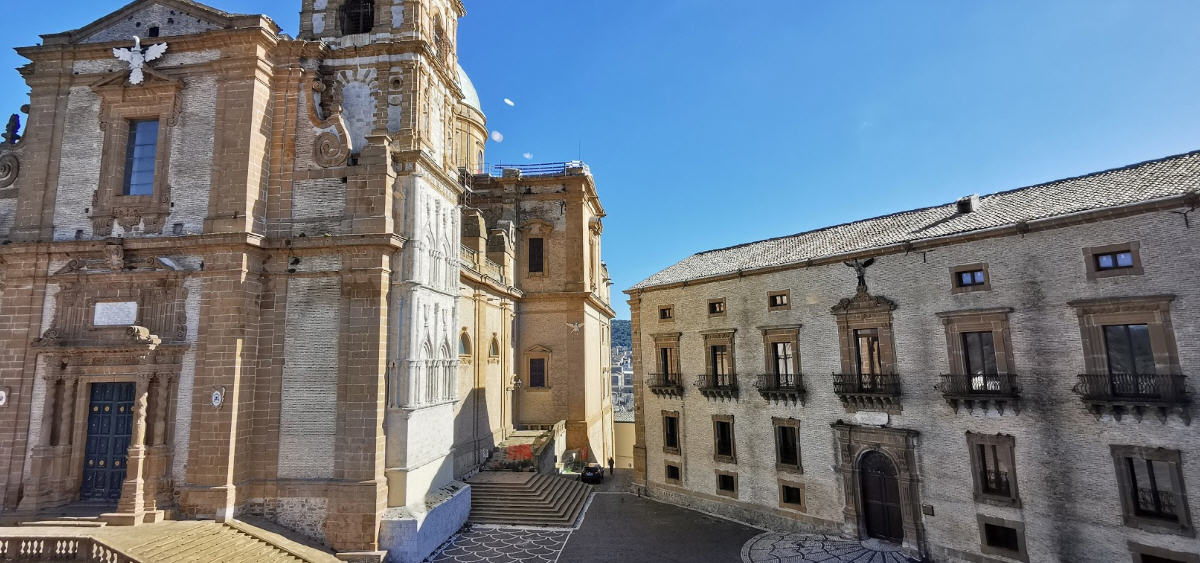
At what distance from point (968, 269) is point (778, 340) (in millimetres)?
6620

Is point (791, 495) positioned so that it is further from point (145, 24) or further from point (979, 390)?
point (145, 24)

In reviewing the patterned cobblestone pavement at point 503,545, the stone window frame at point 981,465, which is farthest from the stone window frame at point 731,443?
the stone window frame at point 981,465

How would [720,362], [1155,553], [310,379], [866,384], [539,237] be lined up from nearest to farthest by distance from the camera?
[1155,553] < [310,379] < [866,384] < [720,362] < [539,237]

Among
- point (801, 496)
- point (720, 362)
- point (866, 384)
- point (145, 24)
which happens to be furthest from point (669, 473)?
point (145, 24)

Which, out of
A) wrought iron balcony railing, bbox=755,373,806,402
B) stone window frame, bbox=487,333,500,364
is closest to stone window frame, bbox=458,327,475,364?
stone window frame, bbox=487,333,500,364

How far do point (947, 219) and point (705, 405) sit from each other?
11.0 m

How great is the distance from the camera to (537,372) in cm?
3312

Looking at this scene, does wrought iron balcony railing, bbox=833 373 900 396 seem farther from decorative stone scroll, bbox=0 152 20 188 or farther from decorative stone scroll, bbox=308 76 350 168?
decorative stone scroll, bbox=0 152 20 188

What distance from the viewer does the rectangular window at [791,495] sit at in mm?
20781

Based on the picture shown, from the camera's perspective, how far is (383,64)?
62.5 ft

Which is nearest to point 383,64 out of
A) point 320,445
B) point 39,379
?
point 320,445

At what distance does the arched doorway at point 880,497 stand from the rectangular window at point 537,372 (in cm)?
1793

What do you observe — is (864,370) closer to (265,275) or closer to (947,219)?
(947,219)

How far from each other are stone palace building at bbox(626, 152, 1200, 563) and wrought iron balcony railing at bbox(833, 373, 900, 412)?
0.17 ft
